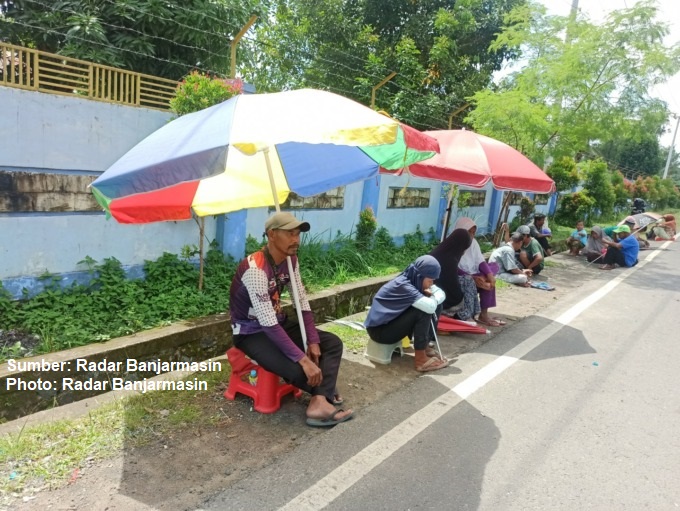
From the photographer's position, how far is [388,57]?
12.5m

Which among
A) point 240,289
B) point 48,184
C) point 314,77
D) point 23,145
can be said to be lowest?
point 240,289

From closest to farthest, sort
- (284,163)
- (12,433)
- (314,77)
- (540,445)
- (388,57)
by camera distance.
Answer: (12,433), (540,445), (284,163), (388,57), (314,77)

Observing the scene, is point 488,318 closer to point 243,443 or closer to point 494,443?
point 494,443

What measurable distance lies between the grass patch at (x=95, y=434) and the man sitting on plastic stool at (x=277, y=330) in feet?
1.76

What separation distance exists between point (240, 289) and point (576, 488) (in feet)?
7.74

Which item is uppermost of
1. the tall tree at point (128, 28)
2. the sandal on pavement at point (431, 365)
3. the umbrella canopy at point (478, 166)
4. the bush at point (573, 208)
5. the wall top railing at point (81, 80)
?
the tall tree at point (128, 28)

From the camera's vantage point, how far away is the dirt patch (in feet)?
7.75

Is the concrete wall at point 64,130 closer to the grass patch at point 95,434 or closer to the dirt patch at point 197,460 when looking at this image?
the grass patch at point 95,434

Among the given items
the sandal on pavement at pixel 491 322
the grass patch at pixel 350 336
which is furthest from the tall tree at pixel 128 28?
the sandal on pavement at pixel 491 322

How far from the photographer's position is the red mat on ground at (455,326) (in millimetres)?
5199

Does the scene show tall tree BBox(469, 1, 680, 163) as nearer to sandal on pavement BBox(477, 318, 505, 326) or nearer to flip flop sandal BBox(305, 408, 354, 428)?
sandal on pavement BBox(477, 318, 505, 326)

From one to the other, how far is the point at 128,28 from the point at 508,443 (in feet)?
22.3

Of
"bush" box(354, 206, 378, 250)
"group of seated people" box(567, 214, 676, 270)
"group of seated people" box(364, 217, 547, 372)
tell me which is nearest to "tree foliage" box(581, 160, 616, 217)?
"group of seated people" box(567, 214, 676, 270)

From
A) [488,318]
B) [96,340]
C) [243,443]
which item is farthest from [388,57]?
[243,443]
